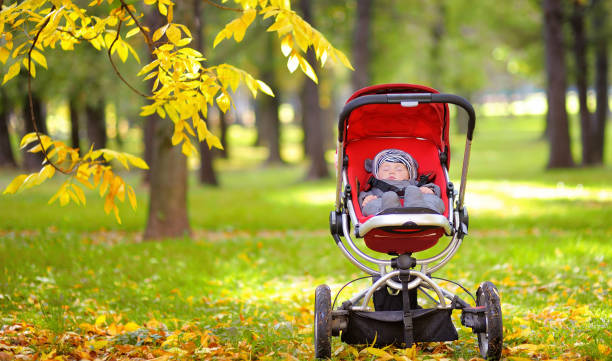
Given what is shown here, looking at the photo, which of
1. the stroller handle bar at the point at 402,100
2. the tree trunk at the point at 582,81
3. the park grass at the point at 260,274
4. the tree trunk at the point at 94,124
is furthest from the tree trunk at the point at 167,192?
the tree trunk at the point at 582,81

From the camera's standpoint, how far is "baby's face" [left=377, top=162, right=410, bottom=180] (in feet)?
15.4

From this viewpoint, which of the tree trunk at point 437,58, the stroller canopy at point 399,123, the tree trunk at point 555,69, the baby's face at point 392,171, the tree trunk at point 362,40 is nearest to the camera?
the baby's face at point 392,171

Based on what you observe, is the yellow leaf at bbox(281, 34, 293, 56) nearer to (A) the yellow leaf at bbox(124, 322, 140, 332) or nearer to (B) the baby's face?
(B) the baby's face

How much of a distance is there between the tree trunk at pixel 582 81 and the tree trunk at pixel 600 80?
0.29 metres

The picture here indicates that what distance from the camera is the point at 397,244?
4.23 metres

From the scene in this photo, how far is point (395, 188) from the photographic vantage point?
4559 millimetres

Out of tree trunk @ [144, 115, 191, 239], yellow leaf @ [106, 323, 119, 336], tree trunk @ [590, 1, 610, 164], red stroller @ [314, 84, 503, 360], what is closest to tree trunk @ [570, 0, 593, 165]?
tree trunk @ [590, 1, 610, 164]

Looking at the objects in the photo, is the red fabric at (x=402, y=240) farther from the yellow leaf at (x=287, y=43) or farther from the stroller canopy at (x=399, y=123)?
the yellow leaf at (x=287, y=43)

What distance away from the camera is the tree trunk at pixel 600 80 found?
797 inches

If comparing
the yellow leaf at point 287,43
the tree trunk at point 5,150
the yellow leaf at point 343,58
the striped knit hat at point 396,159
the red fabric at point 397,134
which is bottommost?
the striped knit hat at point 396,159

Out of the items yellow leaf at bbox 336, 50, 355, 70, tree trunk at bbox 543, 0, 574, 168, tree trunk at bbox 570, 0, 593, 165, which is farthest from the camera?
tree trunk at bbox 570, 0, 593, 165

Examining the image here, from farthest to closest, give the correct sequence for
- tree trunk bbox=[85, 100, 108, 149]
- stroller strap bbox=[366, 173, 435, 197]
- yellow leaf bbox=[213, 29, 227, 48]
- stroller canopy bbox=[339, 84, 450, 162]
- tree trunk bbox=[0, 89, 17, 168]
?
1. tree trunk bbox=[0, 89, 17, 168]
2. tree trunk bbox=[85, 100, 108, 149]
3. stroller canopy bbox=[339, 84, 450, 162]
4. stroller strap bbox=[366, 173, 435, 197]
5. yellow leaf bbox=[213, 29, 227, 48]

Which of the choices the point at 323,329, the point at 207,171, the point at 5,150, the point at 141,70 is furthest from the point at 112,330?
the point at 5,150

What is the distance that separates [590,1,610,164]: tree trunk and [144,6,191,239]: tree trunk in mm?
15694
